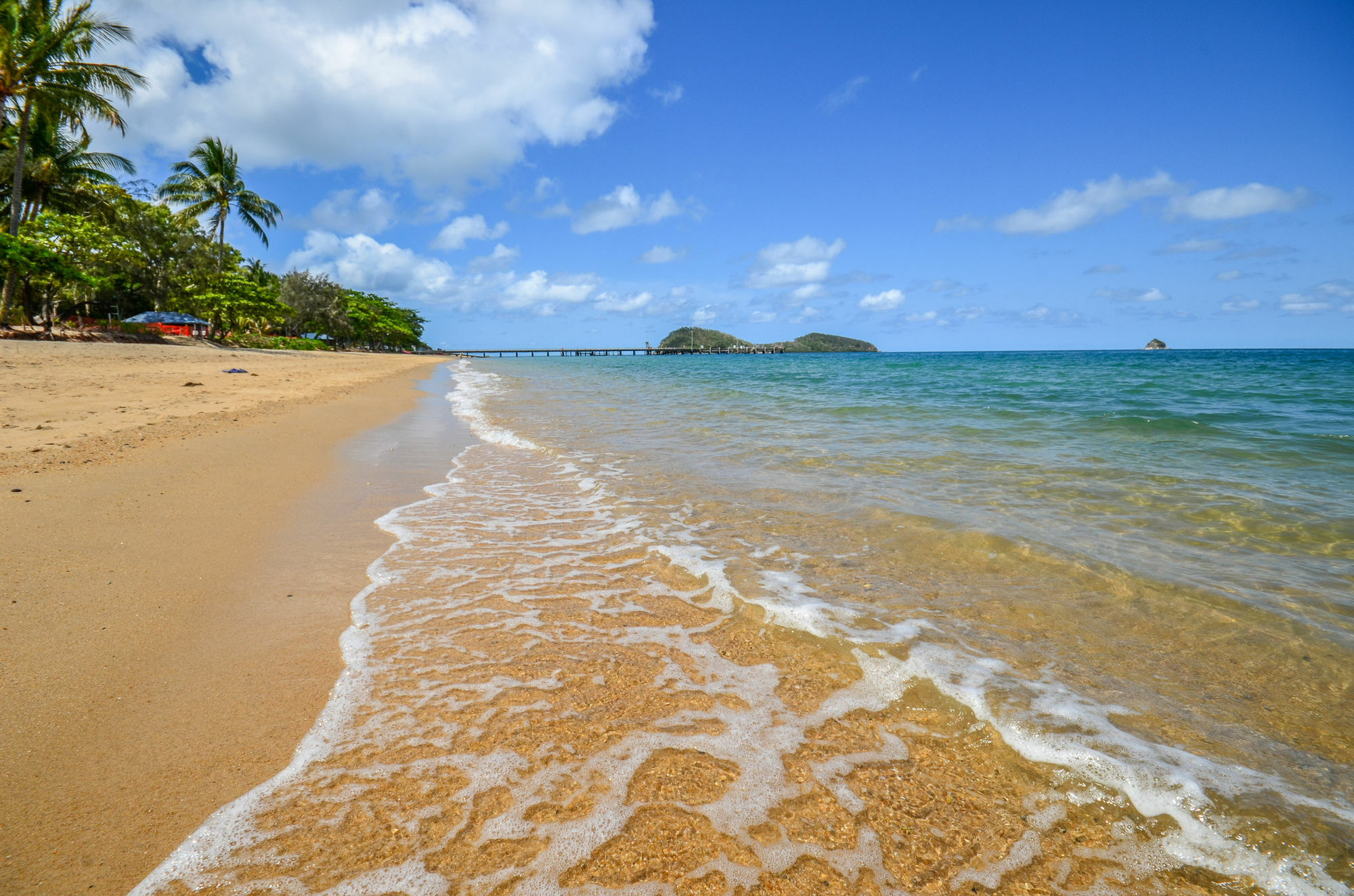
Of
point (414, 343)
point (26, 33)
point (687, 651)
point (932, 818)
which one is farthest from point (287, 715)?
point (414, 343)

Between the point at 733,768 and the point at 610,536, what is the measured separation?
→ 2.77 meters

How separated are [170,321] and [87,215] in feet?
20.8

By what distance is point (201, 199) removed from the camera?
39.7 m

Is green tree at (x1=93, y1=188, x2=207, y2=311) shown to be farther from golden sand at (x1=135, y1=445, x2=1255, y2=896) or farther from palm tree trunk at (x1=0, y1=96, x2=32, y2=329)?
golden sand at (x1=135, y1=445, x2=1255, y2=896)

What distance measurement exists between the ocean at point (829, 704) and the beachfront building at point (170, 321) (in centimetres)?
4196

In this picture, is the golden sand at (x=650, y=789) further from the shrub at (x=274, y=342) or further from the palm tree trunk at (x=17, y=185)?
the shrub at (x=274, y=342)

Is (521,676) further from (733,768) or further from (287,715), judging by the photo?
(733,768)

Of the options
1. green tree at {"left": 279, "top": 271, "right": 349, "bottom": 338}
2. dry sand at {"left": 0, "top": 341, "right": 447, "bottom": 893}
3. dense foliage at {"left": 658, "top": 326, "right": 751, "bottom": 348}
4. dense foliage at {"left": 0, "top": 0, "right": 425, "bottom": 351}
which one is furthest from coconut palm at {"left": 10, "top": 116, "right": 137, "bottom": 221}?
dense foliage at {"left": 658, "top": 326, "right": 751, "bottom": 348}

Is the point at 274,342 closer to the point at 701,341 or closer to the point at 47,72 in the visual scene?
the point at 47,72

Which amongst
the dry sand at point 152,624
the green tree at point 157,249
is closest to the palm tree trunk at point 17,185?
the green tree at point 157,249

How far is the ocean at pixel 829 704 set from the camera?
1.76 meters

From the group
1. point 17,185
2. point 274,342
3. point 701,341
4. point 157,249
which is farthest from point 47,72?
point 701,341

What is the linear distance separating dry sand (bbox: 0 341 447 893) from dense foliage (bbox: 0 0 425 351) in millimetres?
25062

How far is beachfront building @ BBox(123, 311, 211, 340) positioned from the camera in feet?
115
